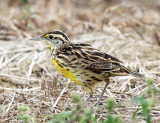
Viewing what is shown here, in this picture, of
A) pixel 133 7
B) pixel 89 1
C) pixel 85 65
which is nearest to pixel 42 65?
pixel 85 65

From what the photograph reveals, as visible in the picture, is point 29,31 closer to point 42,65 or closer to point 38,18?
point 38,18

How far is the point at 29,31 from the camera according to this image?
931 centimetres

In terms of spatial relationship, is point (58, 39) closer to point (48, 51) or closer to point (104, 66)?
point (104, 66)

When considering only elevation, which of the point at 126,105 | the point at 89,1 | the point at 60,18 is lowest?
the point at 126,105

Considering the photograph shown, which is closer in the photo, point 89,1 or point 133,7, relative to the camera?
point 133,7

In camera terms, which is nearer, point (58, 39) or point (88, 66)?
point (88, 66)

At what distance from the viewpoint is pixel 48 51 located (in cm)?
796

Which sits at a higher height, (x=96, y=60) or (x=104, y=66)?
(x=96, y=60)

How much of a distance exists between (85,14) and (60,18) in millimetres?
850

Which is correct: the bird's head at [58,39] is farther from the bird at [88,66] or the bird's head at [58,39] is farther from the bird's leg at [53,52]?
the bird at [88,66]

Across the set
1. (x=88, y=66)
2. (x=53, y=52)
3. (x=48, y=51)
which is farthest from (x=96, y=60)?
(x=48, y=51)

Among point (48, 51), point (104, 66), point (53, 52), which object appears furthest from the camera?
point (48, 51)

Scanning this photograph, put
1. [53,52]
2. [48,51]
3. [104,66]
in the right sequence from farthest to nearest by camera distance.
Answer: [48,51]
[53,52]
[104,66]

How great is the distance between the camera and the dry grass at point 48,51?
5.44m
